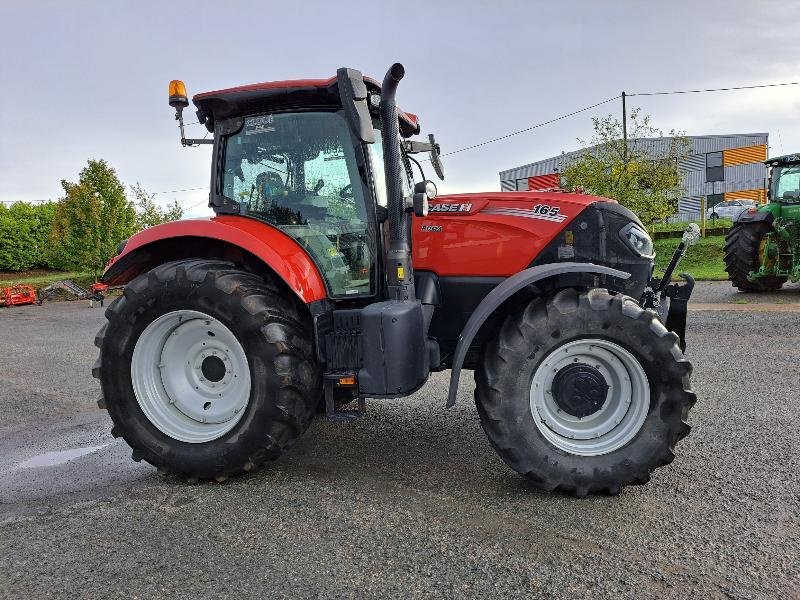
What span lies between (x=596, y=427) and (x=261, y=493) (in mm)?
1859

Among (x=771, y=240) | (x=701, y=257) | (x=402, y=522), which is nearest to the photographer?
(x=402, y=522)

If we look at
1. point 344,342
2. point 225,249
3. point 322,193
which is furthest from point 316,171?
point 344,342

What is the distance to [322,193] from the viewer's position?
3.89 metres

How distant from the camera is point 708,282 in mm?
14852

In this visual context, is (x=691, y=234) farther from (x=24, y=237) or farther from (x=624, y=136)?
(x=24, y=237)

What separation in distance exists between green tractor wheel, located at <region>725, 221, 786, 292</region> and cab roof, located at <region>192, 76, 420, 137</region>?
10.3 meters

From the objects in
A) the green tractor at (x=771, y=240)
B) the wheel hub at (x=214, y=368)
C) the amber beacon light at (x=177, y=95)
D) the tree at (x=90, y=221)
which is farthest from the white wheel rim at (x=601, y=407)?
the tree at (x=90, y=221)

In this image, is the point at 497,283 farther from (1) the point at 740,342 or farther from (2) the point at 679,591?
(1) the point at 740,342

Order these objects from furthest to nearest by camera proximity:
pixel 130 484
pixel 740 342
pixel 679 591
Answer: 1. pixel 740 342
2. pixel 130 484
3. pixel 679 591

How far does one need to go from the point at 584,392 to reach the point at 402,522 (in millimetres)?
1168

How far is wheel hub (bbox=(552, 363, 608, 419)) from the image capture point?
338 cm

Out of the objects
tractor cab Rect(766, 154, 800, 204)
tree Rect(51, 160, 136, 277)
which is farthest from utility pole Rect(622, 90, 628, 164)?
tree Rect(51, 160, 136, 277)

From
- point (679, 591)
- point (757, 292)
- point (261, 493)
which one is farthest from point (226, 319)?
point (757, 292)

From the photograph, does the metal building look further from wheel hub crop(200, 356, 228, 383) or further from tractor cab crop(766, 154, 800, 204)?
wheel hub crop(200, 356, 228, 383)
